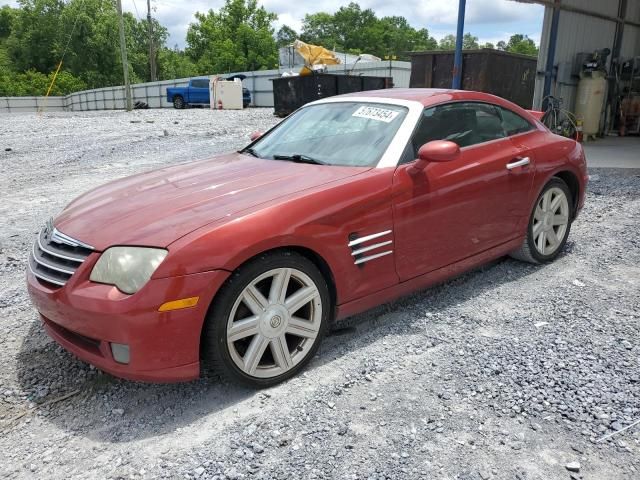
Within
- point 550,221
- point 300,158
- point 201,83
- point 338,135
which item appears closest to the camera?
point 300,158

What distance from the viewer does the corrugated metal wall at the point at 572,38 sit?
1212cm

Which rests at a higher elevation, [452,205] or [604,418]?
[452,205]

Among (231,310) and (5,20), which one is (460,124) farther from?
(5,20)

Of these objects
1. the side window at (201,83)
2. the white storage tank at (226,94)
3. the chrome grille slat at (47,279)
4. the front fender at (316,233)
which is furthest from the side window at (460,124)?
the side window at (201,83)

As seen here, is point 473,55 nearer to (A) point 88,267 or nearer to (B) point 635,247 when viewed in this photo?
(B) point 635,247

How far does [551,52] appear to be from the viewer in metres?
11.9

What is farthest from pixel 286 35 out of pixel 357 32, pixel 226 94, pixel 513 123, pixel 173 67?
pixel 513 123

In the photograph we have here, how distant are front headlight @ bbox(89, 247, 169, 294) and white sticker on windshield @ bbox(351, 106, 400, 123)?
1.81 meters

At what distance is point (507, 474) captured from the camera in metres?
2.12

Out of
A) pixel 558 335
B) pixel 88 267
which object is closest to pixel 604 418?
pixel 558 335

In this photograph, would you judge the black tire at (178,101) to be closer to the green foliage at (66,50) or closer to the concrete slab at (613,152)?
the concrete slab at (613,152)

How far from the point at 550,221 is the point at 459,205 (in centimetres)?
134

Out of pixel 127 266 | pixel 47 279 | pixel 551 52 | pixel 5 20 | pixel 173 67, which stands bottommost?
pixel 47 279

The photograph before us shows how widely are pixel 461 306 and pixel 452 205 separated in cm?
75
